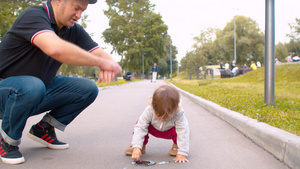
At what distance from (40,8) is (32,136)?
5.02 feet

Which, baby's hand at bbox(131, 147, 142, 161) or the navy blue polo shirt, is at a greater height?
the navy blue polo shirt

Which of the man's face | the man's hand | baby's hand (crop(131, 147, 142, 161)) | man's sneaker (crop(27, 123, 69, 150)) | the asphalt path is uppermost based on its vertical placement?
the man's face

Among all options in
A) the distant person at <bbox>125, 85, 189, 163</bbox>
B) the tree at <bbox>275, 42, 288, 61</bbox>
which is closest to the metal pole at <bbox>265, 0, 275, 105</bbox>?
the distant person at <bbox>125, 85, 189, 163</bbox>

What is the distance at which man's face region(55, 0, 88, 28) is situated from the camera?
8.96ft

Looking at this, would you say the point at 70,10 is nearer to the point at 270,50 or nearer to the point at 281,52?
the point at 270,50

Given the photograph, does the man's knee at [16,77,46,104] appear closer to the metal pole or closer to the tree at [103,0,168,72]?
the metal pole

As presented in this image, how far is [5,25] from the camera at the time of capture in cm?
1691

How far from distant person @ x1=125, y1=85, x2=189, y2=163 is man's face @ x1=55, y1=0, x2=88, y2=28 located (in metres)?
1.11

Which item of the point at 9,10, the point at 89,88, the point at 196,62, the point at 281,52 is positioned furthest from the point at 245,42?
the point at 89,88

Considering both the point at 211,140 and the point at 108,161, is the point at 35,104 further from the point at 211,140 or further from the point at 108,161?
the point at 211,140

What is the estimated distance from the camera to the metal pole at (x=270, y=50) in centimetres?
582

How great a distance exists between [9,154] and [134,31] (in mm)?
A: 49605

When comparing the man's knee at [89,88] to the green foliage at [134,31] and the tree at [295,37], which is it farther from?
the tree at [295,37]

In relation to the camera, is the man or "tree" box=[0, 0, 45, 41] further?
"tree" box=[0, 0, 45, 41]
